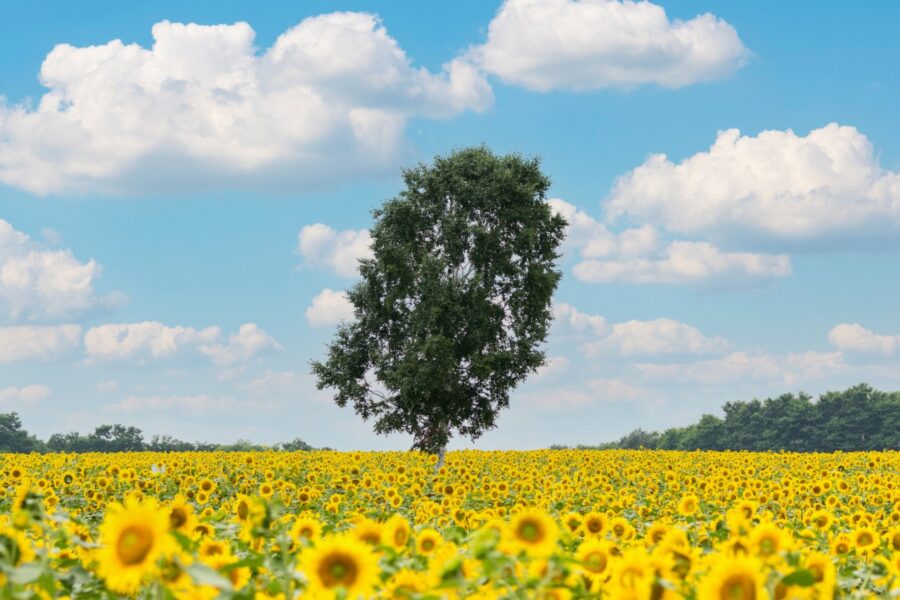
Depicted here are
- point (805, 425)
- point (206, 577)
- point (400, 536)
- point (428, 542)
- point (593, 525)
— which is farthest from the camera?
point (805, 425)

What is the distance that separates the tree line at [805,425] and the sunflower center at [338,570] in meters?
76.6

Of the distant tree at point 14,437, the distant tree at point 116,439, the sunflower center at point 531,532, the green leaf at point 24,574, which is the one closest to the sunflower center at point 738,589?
the sunflower center at point 531,532

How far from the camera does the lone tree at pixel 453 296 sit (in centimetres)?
3672

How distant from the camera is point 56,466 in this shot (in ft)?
78.1

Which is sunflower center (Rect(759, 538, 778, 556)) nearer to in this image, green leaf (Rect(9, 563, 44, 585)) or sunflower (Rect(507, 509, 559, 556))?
sunflower (Rect(507, 509, 559, 556))

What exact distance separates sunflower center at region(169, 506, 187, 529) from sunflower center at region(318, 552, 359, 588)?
1.49 m

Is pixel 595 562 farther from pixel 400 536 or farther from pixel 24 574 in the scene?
pixel 24 574

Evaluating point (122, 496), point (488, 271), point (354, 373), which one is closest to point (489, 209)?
point (488, 271)

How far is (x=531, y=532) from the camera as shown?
475cm

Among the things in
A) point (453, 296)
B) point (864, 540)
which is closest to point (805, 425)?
point (453, 296)

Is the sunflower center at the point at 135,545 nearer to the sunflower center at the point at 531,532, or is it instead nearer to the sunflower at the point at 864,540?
the sunflower center at the point at 531,532

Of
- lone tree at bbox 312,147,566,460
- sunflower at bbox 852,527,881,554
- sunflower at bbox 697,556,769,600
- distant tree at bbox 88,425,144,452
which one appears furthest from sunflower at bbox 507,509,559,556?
distant tree at bbox 88,425,144,452

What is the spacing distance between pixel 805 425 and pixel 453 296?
55617 millimetres

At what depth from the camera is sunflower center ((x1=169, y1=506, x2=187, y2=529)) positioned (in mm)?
5113
